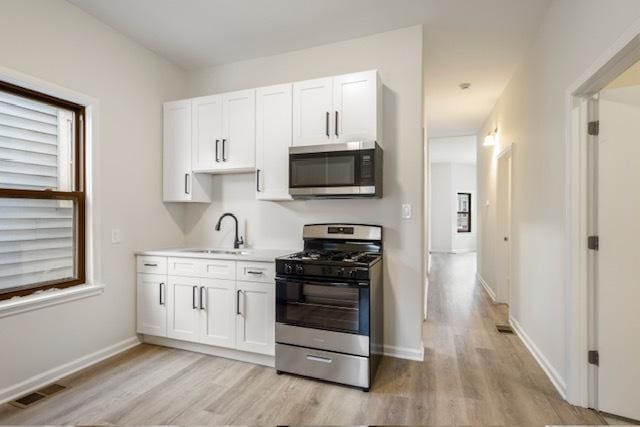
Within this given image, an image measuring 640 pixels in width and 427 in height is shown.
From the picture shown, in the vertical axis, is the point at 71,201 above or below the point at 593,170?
below

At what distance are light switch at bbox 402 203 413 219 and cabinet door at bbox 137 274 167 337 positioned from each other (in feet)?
7.47

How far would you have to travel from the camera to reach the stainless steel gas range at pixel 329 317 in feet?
7.54

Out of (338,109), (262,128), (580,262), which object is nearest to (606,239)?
(580,262)

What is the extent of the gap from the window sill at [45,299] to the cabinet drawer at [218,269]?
882mm

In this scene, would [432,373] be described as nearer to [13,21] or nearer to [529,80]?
[529,80]

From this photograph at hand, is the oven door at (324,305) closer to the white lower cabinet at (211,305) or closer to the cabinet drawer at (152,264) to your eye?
the white lower cabinet at (211,305)

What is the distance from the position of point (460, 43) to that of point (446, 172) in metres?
7.74

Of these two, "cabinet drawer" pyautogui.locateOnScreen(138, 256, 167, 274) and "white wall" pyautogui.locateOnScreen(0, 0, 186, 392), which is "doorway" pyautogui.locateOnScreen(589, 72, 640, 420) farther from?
"white wall" pyautogui.locateOnScreen(0, 0, 186, 392)

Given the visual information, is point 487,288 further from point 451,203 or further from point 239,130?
point 451,203

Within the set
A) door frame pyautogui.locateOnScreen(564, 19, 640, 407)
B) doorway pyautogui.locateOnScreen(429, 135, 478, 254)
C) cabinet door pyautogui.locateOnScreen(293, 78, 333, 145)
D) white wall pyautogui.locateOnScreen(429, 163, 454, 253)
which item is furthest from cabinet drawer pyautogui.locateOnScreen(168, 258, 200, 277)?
white wall pyautogui.locateOnScreen(429, 163, 454, 253)

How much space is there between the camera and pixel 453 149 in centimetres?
833

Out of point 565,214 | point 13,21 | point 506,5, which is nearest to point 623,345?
point 565,214

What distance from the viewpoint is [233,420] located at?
1.96m

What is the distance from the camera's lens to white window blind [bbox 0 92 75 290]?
2.29 m
